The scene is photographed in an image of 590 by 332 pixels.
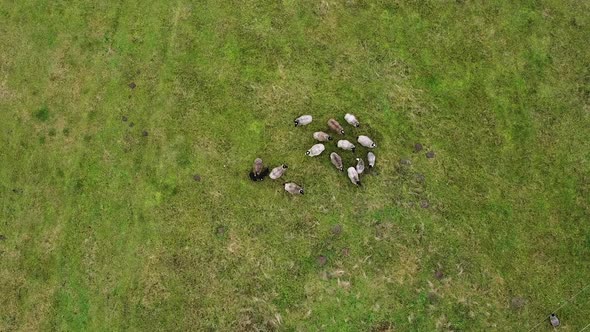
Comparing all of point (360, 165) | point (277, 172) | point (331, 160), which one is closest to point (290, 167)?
point (277, 172)

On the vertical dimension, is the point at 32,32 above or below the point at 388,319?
above

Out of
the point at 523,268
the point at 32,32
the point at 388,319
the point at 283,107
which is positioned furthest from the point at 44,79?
the point at 523,268

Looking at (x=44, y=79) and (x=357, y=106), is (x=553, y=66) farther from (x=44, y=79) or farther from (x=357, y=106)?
(x=44, y=79)

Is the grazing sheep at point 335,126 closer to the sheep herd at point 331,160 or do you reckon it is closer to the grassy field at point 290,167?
the sheep herd at point 331,160

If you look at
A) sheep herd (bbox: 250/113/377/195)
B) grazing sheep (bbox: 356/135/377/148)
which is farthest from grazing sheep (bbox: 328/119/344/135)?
grazing sheep (bbox: 356/135/377/148)

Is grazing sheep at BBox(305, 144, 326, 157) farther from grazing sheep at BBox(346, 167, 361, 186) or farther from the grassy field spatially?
grazing sheep at BBox(346, 167, 361, 186)

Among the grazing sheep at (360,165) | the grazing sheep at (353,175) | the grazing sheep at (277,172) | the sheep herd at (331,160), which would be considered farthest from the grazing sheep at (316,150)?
the grazing sheep at (360,165)

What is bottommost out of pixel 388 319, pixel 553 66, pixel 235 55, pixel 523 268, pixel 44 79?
pixel 388 319

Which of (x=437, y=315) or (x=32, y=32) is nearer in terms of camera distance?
(x=437, y=315)
